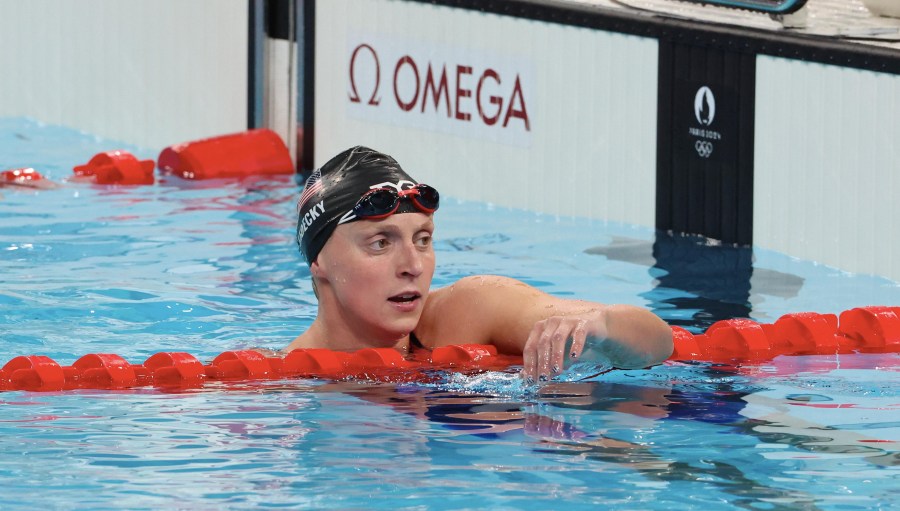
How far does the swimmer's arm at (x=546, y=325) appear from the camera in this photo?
134 inches

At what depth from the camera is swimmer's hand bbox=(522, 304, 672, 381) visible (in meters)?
3.39

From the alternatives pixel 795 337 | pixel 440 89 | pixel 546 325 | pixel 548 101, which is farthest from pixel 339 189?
pixel 440 89

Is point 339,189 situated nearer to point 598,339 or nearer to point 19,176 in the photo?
point 598,339

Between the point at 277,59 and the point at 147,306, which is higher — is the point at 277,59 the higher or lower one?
the higher one

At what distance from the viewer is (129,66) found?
9984mm

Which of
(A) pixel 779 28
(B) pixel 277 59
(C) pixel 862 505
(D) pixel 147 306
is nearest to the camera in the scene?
(C) pixel 862 505

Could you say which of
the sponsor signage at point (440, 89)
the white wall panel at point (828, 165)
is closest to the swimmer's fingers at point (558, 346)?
the white wall panel at point (828, 165)

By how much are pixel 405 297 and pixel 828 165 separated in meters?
2.81

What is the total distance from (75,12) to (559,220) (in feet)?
13.8

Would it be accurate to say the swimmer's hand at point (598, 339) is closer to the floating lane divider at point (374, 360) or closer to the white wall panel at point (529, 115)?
the floating lane divider at point (374, 360)

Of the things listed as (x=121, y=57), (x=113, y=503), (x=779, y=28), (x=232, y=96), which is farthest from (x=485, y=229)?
(x=113, y=503)

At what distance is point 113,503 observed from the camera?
3236 millimetres

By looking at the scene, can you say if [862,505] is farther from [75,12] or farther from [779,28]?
[75,12]

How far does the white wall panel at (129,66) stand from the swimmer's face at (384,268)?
17.7 ft
